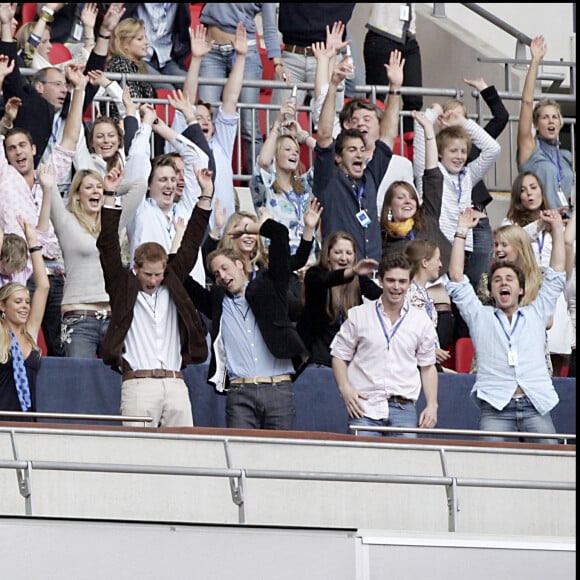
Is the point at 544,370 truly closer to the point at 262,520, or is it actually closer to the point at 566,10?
the point at 262,520

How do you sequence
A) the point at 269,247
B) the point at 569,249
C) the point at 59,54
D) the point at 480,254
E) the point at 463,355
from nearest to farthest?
1. the point at 269,247
2. the point at 569,249
3. the point at 463,355
4. the point at 480,254
5. the point at 59,54

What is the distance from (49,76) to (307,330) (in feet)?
10.9

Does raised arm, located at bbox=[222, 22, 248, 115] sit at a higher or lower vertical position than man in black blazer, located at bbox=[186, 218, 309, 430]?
higher

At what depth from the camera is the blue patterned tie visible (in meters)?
10.7

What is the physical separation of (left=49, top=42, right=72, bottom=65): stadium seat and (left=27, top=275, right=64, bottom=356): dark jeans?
489 cm

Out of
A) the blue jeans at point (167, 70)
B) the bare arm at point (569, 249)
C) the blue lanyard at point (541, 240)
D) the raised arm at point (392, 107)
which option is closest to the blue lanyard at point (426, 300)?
the bare arm at point (569, 249)

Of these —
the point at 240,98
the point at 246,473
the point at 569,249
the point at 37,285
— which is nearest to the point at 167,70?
the point at 240,98

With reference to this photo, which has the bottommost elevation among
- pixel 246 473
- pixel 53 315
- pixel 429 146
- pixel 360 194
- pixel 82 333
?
pixel 246 473

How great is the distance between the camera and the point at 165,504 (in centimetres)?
981

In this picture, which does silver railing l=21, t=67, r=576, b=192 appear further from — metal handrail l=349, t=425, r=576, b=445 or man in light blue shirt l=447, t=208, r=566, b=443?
metal handrail l=349, t=425, r=576, b=445

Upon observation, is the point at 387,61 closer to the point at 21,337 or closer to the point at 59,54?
the point at 59,54

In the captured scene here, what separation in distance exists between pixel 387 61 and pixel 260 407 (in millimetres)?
6273

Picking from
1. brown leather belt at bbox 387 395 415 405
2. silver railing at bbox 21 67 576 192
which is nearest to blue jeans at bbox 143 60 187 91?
silver railing at bbox 21 67 576 192

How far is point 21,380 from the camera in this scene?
10711mm
